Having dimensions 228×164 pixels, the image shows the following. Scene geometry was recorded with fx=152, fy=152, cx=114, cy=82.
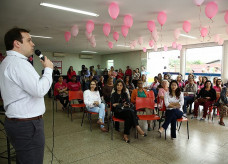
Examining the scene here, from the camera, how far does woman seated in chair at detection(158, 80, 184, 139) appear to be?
3.03m

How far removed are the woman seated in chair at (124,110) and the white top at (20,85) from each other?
2.13 meters

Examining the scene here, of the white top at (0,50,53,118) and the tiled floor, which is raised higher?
the white top at (0,50,53,118)

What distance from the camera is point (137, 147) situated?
270 cm

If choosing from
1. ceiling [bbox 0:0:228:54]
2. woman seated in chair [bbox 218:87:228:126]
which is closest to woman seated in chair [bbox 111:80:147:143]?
ceiling [bbox 0:0:228:54]

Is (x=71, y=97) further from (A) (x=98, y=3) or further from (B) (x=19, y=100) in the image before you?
(B) (x=19, y=100)

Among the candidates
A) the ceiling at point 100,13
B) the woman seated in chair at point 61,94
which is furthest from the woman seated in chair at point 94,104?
the ceiling at point 100,13

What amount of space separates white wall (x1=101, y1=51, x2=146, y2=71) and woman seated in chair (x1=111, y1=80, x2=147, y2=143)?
8762mm

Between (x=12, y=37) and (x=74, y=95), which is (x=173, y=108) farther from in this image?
(x=12, y=37)

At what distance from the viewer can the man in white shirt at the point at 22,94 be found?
38.9 inches

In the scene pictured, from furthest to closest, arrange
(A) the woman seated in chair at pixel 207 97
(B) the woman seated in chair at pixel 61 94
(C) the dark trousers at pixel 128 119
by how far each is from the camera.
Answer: (B) the woman seated in chair at pixel 61 94
(A) the woman seated in chair at pixel 207 97
(C) the dark trousers at pixel 128 119

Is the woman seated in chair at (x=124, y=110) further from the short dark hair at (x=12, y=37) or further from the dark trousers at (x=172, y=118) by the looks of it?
the short dark hair at (x=12, y=37)

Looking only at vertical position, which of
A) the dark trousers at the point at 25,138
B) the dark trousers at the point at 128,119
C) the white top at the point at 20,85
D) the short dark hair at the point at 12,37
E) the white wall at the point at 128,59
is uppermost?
the white wall at the point at 128,59

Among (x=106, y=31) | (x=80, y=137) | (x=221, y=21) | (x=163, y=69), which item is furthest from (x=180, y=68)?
(x=80, y=137)

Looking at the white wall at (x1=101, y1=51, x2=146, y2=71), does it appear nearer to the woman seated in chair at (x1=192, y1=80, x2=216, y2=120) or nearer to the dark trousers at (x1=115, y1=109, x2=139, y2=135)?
the woman seated in chair at (x1=192, y1=80, x2=216, y2=120)
